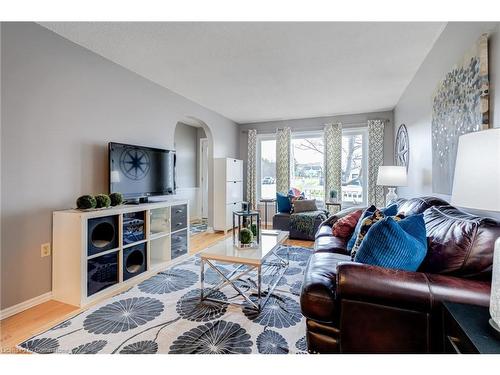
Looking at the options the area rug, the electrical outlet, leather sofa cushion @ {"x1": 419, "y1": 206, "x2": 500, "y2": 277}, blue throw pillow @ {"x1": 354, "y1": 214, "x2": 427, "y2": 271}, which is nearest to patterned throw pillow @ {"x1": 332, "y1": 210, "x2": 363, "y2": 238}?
the area rug

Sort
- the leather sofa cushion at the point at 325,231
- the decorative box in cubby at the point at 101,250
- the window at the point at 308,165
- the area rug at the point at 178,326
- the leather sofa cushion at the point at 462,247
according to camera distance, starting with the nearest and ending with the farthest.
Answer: the leather sofa cushion at the point at 462,247, the area rug at the point at 178,326, the decorative box in cubby at the point at 101,250, the leather sofa cushion at the point at 325,231, the window at the point at 308,165

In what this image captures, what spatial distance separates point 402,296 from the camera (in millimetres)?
1176

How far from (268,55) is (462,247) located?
242cm

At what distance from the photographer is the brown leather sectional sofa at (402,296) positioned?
1154 millimetres

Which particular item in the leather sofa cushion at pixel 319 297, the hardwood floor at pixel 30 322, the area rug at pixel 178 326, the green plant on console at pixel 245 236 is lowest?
the hardwood floor at pixel 30 322

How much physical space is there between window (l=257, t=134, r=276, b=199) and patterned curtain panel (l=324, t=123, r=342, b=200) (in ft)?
4.16

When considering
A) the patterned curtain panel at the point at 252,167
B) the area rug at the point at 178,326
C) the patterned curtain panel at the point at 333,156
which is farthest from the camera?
the patterned curtain panel at the point at 252,167

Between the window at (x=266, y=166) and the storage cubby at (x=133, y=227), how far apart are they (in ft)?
12.1

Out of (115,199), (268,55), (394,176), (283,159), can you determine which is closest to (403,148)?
(394,176)

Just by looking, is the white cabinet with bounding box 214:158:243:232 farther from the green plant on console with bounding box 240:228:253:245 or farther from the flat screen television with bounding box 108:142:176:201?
the green plant on console with bounding box 240:228:253:245

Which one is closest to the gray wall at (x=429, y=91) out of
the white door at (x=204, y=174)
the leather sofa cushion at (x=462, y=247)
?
the leather sofa cushion at (x=462, y=247)

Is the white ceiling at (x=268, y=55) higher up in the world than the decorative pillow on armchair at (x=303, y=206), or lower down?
higher up

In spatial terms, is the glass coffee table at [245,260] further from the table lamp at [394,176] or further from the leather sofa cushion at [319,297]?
the table lamp at [394,176]
